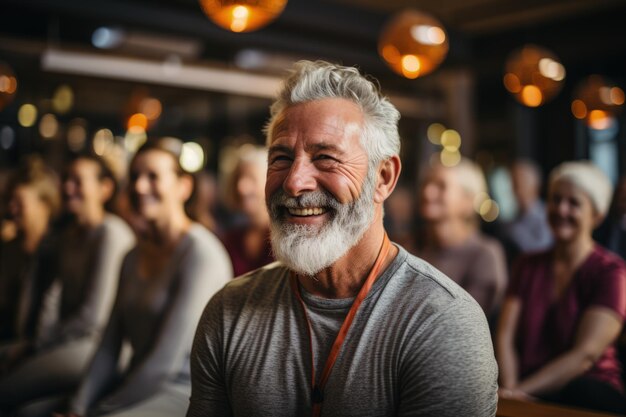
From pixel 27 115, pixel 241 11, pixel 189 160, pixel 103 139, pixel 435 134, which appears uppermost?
pixel 27 115

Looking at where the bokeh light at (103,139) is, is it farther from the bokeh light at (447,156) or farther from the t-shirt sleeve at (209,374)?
the t-shirt sleeve at (209,374)

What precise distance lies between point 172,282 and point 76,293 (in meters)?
1.08

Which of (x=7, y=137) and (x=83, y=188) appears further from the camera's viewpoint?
(x=7, y=137)

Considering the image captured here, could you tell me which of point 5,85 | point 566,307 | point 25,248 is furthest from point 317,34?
point 566,307

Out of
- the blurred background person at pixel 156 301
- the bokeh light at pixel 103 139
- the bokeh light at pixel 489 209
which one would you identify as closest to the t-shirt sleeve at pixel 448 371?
the blurred background person at pixel 156 301

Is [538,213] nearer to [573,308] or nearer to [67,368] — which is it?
[573,308]

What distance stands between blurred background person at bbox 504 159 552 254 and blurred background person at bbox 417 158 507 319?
1998 mm

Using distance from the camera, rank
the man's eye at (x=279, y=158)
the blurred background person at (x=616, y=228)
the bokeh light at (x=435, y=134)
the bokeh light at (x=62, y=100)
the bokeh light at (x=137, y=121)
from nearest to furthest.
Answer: the man's eye at (x=279, y=158), the blurred background person at (x=616, y=228), the bokeh light at (x=137, y=121), the bokeh light at (x=435, y=134), the bokeh light at (x=62, y=100)

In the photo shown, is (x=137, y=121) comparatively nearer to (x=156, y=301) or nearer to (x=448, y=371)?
(x=156, y=301)

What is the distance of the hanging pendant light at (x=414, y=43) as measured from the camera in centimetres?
412

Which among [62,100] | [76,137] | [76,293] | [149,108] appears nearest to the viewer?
[76,293]

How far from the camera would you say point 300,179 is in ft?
4.79

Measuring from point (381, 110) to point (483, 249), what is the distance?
2.00 metres

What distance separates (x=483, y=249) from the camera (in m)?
3.36
